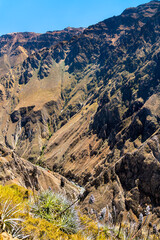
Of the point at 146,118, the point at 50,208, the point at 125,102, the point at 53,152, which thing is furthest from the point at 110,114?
the point at 50,208

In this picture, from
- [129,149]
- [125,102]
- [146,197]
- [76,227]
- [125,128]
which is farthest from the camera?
[125,102]

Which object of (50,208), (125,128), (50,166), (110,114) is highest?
(50,208)

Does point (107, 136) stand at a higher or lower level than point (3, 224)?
lower

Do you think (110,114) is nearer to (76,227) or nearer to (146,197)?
(146,197)

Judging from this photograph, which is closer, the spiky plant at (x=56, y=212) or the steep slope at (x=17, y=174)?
the spiky plant at (x=56, y=212)

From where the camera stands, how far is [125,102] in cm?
18925

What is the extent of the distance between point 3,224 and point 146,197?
206 ft

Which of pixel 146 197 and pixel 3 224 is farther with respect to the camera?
pixel 146 197

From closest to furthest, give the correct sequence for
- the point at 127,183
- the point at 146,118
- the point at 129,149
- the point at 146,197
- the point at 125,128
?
the point at 146,197
the point at 127,183
the point at 129,149
the point at 146,118
the point at 125,128

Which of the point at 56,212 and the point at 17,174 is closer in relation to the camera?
the point at 56,212

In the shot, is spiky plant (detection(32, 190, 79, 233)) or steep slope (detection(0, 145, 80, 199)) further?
steep slope (detection(0, 145, 80, 199))

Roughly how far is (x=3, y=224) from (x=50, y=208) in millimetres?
6170

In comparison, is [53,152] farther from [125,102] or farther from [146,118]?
[146,118]

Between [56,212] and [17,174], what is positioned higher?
[56,212]
